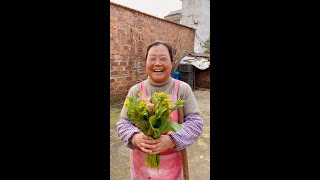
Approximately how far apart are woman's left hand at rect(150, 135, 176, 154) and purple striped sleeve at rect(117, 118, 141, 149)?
0.51ft

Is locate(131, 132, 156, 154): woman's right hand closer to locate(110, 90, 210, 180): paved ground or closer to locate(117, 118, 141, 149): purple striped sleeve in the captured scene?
locate(117, 118, 141, 149): purple striped sleeve

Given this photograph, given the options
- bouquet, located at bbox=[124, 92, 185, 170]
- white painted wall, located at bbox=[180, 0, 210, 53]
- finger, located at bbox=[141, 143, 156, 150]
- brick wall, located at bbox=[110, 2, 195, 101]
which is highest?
white painted wall, located at bbox=[180, 0, 210, 53]

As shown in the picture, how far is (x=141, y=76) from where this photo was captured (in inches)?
303

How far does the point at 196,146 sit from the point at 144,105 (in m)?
2.93

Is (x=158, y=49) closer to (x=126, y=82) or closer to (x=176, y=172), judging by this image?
(x=176, y=172)

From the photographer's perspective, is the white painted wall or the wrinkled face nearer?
the wrinkled face

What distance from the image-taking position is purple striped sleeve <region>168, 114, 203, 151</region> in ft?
4.02

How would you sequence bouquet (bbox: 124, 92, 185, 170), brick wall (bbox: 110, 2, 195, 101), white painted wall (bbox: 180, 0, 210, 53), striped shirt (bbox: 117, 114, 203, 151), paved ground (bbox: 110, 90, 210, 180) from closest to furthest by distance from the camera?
bouquet (bbox: 124, 92, 185, 170) → striped shirt (bbox: 117, 114, 203, 151) → paved ground (bbox: 110, 90, 210, 180) → brick wall (bbox: 110, 2, 195, 101) → white painted wall (bbox: 180, 0, 210, 53)

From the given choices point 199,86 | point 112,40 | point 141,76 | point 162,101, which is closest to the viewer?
point 162,101

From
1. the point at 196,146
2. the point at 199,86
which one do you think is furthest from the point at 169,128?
the point at 199,86

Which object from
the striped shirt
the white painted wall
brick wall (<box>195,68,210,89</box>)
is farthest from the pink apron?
the white painted wall

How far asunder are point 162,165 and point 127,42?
20.1ft

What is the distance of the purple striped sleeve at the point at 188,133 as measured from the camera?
4.02ft

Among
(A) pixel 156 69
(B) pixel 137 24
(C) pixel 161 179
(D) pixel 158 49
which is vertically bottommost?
(C) pixel 161 179
